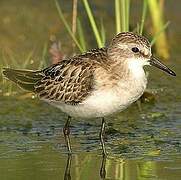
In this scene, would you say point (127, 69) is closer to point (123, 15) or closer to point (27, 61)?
point (123, 15)

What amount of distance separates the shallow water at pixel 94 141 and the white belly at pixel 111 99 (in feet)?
1.58

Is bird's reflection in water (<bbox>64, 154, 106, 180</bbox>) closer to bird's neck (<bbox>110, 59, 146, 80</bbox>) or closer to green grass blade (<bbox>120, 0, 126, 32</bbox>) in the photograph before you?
bird's neck (<bbox>110, 59, 146, 80</bbox>)

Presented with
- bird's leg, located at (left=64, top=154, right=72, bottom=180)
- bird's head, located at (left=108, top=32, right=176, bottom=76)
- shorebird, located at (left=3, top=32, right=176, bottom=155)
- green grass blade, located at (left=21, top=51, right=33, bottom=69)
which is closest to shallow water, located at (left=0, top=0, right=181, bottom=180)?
bird's leg, located at (left=64, top=154, right=72, bottom=180)

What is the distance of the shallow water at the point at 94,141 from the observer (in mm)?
7902

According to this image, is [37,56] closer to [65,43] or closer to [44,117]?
[65,43]

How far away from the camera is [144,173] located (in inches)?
305

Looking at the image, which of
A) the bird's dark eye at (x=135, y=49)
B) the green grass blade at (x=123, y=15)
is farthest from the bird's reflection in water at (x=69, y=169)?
the green grass blade at (x=123, y=15)

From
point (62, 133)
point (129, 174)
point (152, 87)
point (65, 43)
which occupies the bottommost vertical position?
point (129, 174)

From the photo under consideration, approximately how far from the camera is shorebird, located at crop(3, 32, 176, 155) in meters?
8.21

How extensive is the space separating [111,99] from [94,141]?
97cm

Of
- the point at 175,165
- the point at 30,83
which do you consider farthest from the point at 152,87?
the point at 175,165

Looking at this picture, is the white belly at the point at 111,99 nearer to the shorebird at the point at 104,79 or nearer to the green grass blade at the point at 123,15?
the shorebird at the point at 104,79

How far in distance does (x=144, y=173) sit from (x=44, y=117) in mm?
2284

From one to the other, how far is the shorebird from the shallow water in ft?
0.88
